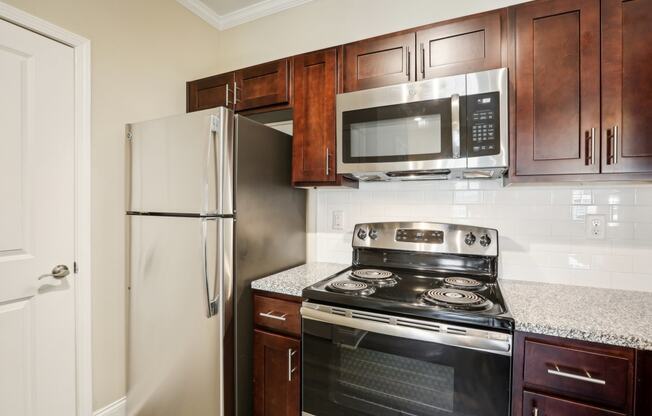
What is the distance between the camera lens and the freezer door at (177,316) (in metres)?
1.53

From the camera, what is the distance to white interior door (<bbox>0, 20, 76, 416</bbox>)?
1.46 metres

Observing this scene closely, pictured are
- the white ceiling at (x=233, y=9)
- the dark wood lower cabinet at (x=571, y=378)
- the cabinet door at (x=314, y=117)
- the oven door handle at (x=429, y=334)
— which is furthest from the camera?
the white ceiling at (x=233, y=9)

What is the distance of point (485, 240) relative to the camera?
164 cm

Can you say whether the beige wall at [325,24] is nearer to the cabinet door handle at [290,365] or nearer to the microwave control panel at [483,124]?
the microwave control panel at [483,124]

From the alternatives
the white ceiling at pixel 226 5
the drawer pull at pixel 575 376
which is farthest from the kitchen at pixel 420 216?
the white ceiling at pixel 226 5

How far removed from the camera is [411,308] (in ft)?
3.98

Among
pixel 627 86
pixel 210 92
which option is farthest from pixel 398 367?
pixel 210 92

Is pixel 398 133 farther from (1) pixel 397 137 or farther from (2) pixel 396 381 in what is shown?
(2) pixel 396 381

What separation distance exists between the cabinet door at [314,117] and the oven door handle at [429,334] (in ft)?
2.58

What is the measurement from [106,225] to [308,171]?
125 centimetres

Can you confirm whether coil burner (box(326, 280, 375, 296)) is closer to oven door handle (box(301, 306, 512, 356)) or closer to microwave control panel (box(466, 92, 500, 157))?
oven door handle (box(301, 306, 512, 356))

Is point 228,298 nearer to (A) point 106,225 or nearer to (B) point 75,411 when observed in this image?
(A) point 106,225

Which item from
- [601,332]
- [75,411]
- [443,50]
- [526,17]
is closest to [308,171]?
[443,50]

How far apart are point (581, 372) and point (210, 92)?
8.08 feet
